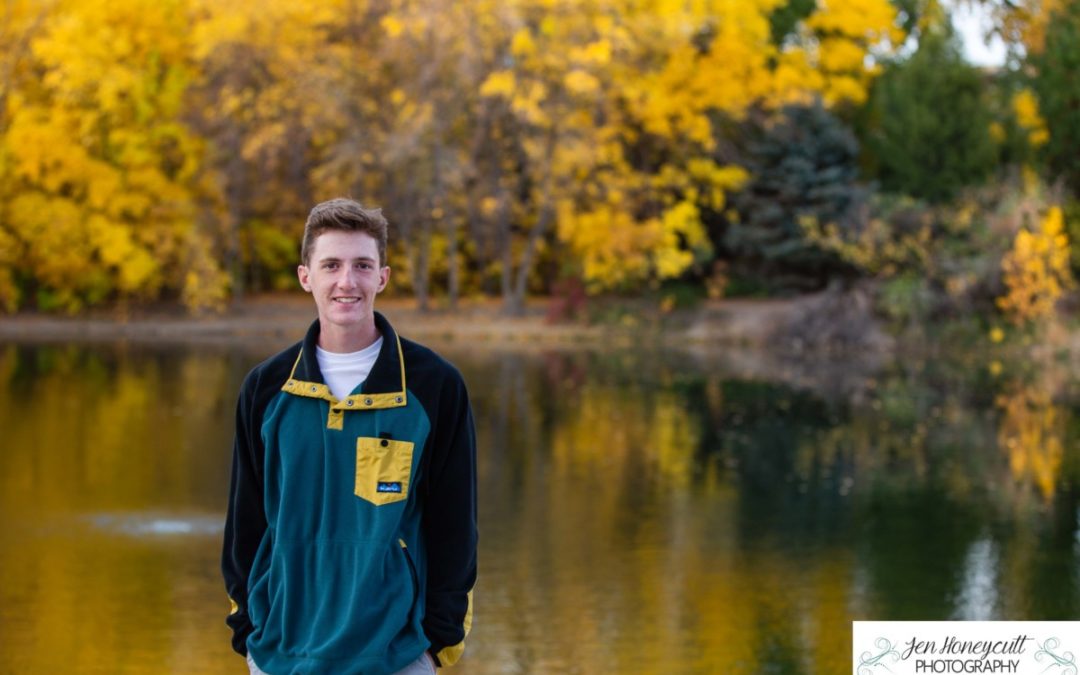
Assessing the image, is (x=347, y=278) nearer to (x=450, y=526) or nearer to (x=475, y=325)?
(x=450, y=526)

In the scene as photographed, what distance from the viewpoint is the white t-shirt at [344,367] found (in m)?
4.07

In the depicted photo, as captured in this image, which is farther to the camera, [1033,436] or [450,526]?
[1033,436]

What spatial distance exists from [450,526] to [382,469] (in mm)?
273

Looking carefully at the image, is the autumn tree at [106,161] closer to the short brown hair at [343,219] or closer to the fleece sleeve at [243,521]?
the fleece sleeve at [243,521]

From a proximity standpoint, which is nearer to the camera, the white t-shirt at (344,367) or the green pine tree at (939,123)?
the white t-shirt at (344,367)

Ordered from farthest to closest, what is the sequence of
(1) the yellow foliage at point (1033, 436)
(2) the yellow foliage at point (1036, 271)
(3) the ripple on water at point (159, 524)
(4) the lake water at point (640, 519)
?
1. (2) the yellow foliage at point (1036, 271)
2. (1) the yellow foliage at point (1033, 436)
3. (3) the ripple on water at point (159, 524)
4. (4) the lake water at point (640, 519)

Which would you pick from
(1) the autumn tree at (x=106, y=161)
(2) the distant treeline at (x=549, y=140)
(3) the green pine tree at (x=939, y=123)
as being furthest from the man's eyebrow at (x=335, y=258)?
(1) the autumn tree at (x=106, y=161)

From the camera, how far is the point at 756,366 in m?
28.1

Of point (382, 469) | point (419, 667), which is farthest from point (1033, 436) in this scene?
point (382, 469)

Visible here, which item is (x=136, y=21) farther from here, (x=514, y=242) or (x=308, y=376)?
(x=308, y=376)

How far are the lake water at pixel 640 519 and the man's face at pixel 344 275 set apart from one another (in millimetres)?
5142

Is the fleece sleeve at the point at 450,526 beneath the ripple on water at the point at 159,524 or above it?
above

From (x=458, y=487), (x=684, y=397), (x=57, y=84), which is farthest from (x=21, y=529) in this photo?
(x=57, y=84)

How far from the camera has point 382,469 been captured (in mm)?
4027
